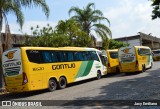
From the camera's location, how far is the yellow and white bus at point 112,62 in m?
26.7

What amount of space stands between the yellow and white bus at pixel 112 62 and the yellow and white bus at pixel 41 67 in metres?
4.89

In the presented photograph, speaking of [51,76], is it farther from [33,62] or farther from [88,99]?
[88,99]

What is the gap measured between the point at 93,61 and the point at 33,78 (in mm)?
7588

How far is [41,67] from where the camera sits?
17469 mm

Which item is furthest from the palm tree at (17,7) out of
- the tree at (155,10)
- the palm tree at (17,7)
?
the tree at (155,10)

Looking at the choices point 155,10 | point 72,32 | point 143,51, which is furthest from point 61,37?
point 155,10

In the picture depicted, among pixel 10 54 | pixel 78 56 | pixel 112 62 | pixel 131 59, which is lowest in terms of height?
pixel 112 62

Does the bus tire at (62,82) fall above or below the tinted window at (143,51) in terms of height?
below

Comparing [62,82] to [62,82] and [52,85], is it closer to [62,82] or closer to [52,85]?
[62,82]

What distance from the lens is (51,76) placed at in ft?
59.9

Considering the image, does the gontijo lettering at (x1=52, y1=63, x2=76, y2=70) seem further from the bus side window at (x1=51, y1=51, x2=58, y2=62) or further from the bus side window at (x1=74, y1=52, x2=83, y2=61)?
the bus side window at (x1=74, y1=52, x2=83, y2=61)

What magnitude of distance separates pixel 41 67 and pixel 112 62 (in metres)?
11.0

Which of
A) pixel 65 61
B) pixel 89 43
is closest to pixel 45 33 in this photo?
pixel 89 43

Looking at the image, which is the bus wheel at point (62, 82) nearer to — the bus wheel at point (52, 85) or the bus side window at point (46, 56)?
the bus wheel at point (52, 85)
